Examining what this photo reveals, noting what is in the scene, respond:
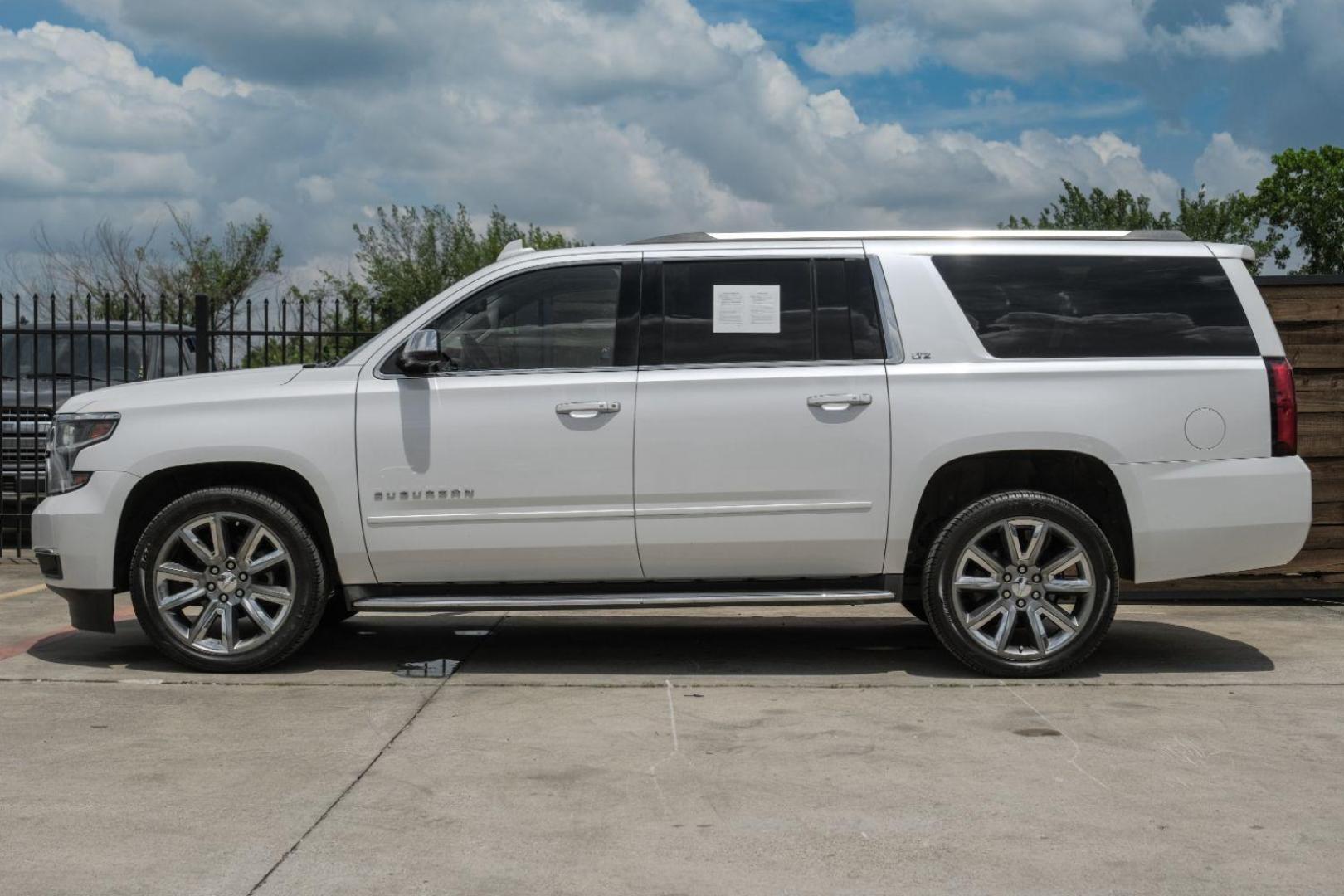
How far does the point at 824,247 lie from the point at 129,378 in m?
8.32

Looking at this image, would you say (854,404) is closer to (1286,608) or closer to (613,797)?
(613,797)

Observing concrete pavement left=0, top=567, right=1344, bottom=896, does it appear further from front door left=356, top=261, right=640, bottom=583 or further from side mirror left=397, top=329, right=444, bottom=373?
side mirror left=397, top=329, right=444, bottom=373

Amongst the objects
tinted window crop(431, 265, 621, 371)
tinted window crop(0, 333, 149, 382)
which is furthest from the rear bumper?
tinted window crop(0, 333, 149, 382)

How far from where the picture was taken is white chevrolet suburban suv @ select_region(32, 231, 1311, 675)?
21.3 ft

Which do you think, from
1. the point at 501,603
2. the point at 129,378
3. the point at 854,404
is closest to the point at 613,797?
the point at 501,603

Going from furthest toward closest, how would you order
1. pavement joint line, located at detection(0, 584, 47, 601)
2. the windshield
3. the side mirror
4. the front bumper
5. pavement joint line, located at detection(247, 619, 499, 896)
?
the windshield
pavement joint line, located at detection(0, 584, 47, 601)
the front bumper
the side mirror
pavement joint line, located at detection(247, 619, 499, 896)

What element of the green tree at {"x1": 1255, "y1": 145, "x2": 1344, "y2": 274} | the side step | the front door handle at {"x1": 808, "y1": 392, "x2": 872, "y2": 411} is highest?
the green tree at {"x1": 1255, "y1": 145, "x2": 1344, "y2": 274}

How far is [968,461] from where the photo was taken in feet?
21.7

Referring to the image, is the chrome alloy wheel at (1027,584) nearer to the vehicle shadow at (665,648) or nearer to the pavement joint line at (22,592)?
the vehicle shadow at (665,648)

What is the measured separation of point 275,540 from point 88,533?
87cm

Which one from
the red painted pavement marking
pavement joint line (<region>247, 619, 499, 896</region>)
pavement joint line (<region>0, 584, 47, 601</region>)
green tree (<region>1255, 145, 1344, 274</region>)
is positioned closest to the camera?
pavement joint line (<region>247, 619, 499, 896</region>)

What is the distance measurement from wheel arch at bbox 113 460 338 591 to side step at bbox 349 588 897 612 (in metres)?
0.48

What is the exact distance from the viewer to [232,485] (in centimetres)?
675

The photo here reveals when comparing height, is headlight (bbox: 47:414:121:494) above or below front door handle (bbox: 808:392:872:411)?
below
